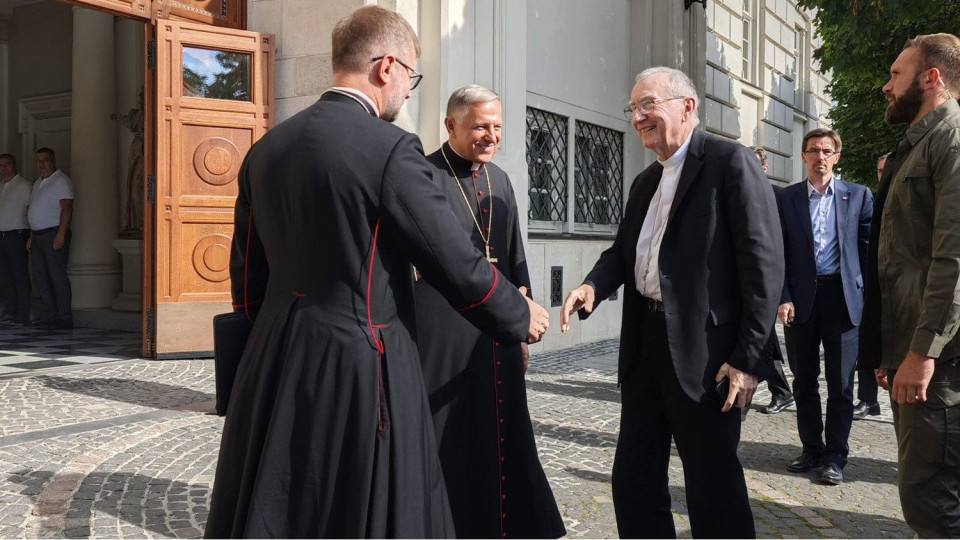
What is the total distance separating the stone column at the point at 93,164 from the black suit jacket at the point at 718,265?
425 inches

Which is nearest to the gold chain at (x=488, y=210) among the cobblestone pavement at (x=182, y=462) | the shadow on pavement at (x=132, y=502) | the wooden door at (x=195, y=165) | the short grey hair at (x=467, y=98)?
the short grey hair at (x=467, y=98)

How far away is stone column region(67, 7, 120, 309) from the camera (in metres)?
11.9

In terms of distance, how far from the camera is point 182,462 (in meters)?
4.71

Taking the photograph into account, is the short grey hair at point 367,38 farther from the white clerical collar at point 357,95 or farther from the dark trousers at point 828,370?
the dark trousers at point 828,370

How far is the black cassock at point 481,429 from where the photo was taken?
336 cm

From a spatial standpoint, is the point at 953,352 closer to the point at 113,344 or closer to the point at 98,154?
the point at 113,344

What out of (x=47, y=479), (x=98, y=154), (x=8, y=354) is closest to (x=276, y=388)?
(x=47, y=479)

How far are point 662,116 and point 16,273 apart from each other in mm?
11210

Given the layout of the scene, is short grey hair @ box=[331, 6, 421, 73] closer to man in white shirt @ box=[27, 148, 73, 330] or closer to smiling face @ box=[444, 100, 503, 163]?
smiling face @ box=[444, 100, 503, 163]

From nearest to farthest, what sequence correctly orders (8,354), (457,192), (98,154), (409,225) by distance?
(409,225) → (457,192) → (8,354) → (98,154)

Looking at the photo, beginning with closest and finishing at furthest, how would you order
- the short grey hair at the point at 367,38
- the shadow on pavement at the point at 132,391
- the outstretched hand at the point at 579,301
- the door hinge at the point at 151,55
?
the short grey hair at the point at 367,38
the outstretched hand at the point at 579,301
the shadow on pavement at the point at 132,391
the door hinge at the point at 151,55

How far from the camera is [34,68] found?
45.7 ft

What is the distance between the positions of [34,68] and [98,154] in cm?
309

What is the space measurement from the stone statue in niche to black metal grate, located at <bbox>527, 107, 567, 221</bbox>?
518 centimetres
